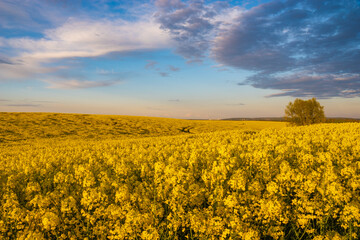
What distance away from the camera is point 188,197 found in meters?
5.01

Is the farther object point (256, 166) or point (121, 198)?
point (256, 166)

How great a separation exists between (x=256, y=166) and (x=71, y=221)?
589cm

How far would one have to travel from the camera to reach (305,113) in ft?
204

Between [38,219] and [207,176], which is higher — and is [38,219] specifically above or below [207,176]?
below

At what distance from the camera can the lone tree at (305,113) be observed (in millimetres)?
61406

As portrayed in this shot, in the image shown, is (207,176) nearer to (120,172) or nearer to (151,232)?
(151,232)

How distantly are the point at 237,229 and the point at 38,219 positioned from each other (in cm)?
417

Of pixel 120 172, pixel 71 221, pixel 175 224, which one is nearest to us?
pixel 175 224

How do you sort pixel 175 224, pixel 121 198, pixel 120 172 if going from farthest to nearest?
pixel 120 172
pixel 121 198
pixel 175 224

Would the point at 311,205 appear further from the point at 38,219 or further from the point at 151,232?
the point at 38,219

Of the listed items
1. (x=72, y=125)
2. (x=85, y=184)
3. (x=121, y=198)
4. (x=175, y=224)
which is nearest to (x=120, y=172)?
(x=85, y=184)

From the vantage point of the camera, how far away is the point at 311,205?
431cm

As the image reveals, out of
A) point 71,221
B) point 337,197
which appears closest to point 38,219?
point 71,221

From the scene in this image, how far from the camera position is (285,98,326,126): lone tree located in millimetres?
61406
